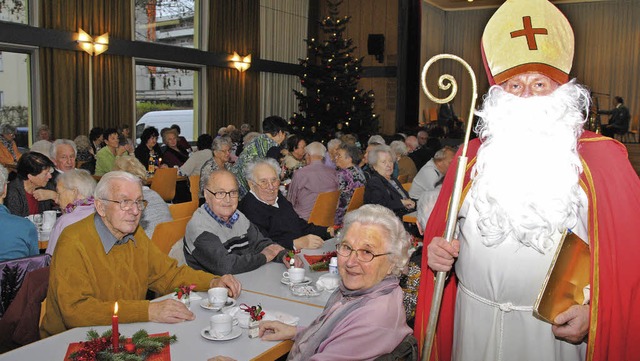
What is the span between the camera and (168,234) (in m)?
3.79

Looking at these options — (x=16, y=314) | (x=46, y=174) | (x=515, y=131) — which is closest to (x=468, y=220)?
(x=515, y=131)

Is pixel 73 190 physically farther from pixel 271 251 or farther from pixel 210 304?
pixel 210 304

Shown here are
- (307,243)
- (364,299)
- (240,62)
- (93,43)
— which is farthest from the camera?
(240,62)

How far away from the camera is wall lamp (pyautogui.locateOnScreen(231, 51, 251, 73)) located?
1368 cm

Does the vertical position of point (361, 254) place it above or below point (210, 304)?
above

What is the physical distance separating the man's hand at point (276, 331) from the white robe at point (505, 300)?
2.32ft

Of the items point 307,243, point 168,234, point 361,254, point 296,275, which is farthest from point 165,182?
point 361,254

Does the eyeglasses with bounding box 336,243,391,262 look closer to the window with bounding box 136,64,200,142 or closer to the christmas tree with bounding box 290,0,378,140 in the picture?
the window with bounding box 136,64,200,142

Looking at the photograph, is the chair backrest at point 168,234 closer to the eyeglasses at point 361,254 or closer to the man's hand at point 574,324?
the eyeglasses at point 361,254

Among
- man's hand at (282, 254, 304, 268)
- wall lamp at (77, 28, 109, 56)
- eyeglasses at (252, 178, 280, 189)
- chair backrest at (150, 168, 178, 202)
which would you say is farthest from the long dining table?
wall lamp at (77, 28, 109, 56)

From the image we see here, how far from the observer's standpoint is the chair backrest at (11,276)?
2689mm

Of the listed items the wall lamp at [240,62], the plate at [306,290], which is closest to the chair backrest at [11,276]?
the plate at [306,290]

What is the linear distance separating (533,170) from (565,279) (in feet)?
1.26

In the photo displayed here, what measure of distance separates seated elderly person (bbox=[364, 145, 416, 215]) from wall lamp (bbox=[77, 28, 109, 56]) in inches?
265
